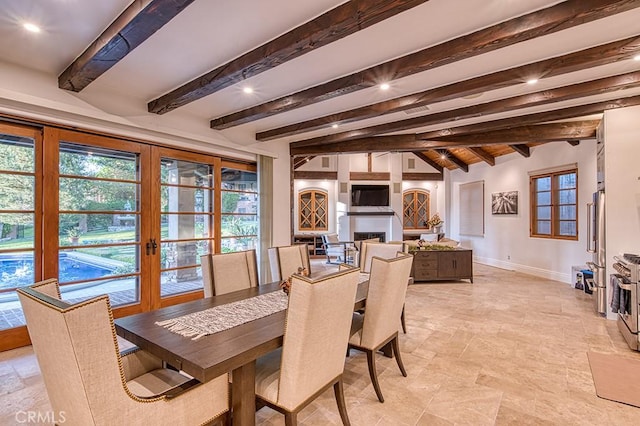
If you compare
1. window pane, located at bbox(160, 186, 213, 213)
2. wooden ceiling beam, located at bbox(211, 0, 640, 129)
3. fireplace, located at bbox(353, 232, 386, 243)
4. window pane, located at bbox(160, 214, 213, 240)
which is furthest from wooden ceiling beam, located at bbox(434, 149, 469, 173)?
window pane, located at bbox(160, 214, 213, 240)

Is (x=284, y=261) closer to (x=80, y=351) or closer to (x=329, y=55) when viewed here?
(x=329, y=55)

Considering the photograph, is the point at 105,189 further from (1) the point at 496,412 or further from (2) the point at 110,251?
(1) the point at 496,412

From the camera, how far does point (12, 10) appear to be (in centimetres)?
207

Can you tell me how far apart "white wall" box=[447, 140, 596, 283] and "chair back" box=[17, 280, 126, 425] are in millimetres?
7042

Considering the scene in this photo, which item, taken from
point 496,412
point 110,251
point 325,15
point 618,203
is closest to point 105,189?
Result: point 110,251

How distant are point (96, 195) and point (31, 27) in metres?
1.82

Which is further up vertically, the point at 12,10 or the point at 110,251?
the point at 12,10

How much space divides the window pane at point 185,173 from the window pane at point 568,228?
663 centimetres

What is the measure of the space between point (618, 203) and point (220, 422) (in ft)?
16.0

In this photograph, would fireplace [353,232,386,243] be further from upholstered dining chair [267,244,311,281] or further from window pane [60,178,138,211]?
window pane [60,178,138,211]

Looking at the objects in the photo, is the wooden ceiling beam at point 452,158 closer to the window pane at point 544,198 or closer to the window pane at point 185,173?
the window pane at point 544,198

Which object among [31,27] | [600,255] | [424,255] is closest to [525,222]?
[424,255]

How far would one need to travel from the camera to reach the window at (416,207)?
1051cm

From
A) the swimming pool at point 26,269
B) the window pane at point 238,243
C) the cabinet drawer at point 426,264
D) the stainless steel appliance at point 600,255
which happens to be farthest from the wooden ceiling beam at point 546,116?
the swimming pool at point 26,269
